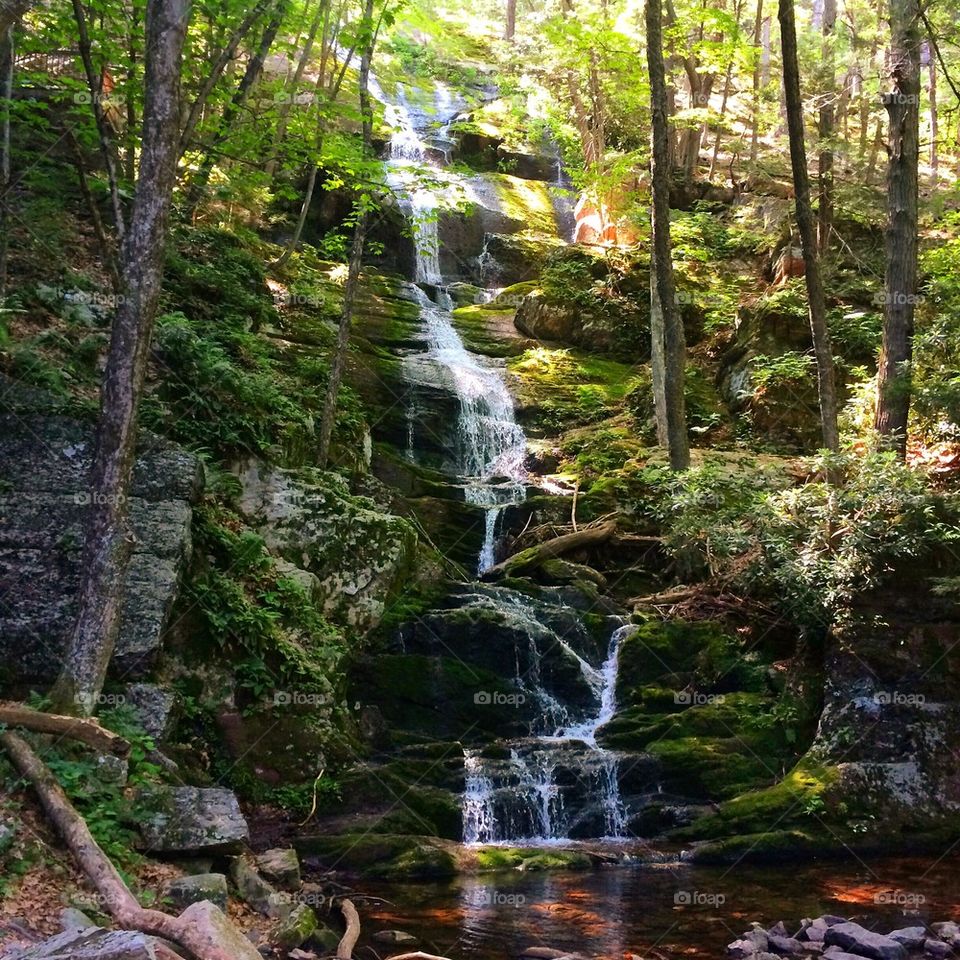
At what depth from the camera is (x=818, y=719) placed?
35.2ft

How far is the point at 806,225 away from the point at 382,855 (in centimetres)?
1020

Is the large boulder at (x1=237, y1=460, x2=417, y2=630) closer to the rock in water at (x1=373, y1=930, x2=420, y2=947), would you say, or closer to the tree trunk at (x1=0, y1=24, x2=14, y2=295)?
the tree trunk at (x1=0, y1=24, x2=14, y2=295)

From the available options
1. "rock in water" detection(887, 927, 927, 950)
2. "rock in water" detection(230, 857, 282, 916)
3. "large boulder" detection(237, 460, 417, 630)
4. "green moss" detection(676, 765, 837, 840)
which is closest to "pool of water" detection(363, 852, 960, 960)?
"rock in water" detection(887, 927, 927, 950)

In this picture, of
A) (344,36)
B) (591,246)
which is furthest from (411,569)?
(591,246)

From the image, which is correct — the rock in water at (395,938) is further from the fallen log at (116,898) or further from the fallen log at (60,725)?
Result: the fallen log at (60,725)

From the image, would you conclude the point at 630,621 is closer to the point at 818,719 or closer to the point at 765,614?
the point at 765,614

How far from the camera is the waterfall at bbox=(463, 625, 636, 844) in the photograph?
380 inches

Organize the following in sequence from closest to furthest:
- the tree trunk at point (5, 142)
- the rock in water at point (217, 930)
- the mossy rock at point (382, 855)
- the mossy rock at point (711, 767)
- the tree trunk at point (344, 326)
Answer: the rock in water at point (217, 930), the mossy rock at point (382, 855), the tree trunk at point (5, 142), the mossy rock at point (711, 767), the tree trunk at point (344, 326)

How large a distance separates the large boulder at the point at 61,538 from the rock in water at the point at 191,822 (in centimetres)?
143

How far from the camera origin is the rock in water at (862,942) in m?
6.14

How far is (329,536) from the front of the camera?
37.6 ft

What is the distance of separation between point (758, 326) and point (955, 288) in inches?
186

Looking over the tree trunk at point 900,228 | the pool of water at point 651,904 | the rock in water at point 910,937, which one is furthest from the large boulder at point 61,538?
the tree trunk at point 900,228

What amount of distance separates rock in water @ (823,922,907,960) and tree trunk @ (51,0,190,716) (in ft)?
19.5
